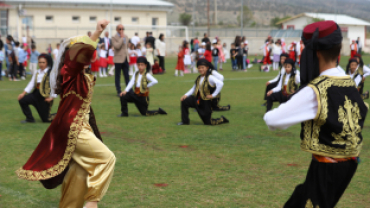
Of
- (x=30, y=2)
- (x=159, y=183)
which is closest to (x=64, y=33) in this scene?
(x=30, y=2)

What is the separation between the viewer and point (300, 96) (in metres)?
2.48

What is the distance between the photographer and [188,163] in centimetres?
557

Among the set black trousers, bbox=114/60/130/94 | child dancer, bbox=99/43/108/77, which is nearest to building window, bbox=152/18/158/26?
child dancer, bbox=99/43/108/77

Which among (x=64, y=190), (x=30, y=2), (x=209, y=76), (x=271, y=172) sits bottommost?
(x=271, y=172)

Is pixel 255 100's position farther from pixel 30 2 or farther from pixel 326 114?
pixel 30 2

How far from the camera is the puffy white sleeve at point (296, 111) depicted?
2.45 metres

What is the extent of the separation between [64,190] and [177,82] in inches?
501

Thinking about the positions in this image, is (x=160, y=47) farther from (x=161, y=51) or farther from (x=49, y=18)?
(x=49, y=18)

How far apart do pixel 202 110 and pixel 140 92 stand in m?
1.71

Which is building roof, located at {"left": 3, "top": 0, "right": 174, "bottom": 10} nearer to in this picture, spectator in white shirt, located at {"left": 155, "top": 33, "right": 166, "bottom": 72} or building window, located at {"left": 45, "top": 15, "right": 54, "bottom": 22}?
building window, located at {"left": 45, "top": 15, "right": 54, "bottom": 22}

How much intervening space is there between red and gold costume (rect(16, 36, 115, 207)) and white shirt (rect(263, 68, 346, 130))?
1591 millimetres

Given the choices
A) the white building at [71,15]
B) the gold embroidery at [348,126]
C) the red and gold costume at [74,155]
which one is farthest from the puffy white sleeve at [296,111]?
the white building at [71,15]

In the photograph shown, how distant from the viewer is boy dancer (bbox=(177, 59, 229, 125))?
8.14 metres

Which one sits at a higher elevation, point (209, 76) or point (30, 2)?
point (30, 2)
